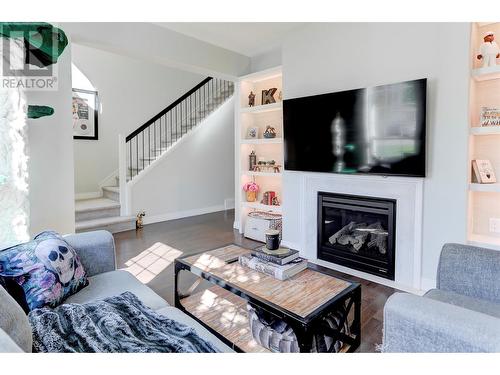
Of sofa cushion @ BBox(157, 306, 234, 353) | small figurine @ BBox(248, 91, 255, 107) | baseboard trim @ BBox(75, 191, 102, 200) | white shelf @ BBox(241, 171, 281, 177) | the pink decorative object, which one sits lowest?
sofa cushion @ BBox(157, 306, 234, 353)

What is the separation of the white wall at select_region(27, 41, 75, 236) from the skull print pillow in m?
1.48

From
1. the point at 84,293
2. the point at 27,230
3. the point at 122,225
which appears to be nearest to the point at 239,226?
the point at 122,225

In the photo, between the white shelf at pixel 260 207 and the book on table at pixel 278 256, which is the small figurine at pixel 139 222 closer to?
the white shelf at pixel 260 207

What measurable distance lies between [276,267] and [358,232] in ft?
4.92

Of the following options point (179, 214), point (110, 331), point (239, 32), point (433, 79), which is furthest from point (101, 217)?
point (433, 79)

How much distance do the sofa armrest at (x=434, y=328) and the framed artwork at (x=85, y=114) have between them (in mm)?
5760

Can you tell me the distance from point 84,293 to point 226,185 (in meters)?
4.94

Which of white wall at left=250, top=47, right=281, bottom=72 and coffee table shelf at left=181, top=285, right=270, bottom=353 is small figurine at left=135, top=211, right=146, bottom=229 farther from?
white wall at left=250, top=47, right=281, bottom=72

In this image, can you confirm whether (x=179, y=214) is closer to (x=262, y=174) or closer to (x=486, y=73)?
(x=262, y=174)

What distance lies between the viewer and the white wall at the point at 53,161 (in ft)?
9.32

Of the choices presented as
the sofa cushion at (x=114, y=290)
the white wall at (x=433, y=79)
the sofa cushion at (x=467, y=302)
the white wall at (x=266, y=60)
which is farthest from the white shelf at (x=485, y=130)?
the white wall at (x=266, y=60)

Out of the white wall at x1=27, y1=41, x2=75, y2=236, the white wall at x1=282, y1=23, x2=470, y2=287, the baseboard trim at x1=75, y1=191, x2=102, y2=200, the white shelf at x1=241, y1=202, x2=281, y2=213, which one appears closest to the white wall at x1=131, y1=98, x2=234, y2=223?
the baseboard trim at x1=75, y1=191, x2=102, y2=200

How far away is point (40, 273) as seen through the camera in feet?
4.96

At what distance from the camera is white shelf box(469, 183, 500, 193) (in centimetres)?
221
